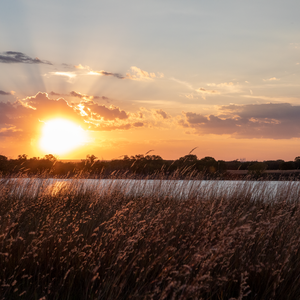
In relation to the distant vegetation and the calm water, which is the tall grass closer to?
the calm water

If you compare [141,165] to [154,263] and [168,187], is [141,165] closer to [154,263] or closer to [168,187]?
[168,187]

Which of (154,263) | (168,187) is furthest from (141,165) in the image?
(154,263)

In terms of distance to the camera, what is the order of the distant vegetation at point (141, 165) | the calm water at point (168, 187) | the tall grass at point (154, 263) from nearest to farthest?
the tall grass at point (154, 263)
the calm water at point (168, 187)
the distant vegetation at point (141, 165)

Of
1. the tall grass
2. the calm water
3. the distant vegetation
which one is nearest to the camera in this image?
the tall grass

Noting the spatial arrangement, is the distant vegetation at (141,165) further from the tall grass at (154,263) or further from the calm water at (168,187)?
the tall grass at (154,263)

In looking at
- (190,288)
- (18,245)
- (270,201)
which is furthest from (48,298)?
(270,201)

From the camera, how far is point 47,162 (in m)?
27.0

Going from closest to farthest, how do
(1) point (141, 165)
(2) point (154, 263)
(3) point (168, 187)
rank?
(2) point (154, 263) → (3) point (168, 187) → (1) point (141, 165)

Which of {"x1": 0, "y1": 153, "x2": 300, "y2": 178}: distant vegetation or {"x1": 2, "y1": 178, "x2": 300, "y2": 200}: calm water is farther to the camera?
{"x1": 0, "y1": 153, "x2": 300, "y2": 178}: distant vegetation

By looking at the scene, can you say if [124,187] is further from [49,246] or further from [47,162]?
[47,162]

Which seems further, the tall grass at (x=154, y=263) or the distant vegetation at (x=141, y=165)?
the distant vegetation at (x=141, y=165)

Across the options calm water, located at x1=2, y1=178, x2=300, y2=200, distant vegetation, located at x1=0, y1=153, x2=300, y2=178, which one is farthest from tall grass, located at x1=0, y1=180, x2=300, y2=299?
distant vegetation, located at x1=0, y1=153, x2=300, y2=178

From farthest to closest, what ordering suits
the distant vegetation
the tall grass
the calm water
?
the distant vegetation < the calm water < the tall grass

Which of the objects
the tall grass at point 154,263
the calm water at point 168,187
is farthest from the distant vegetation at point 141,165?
the tall grass at point 154,263
